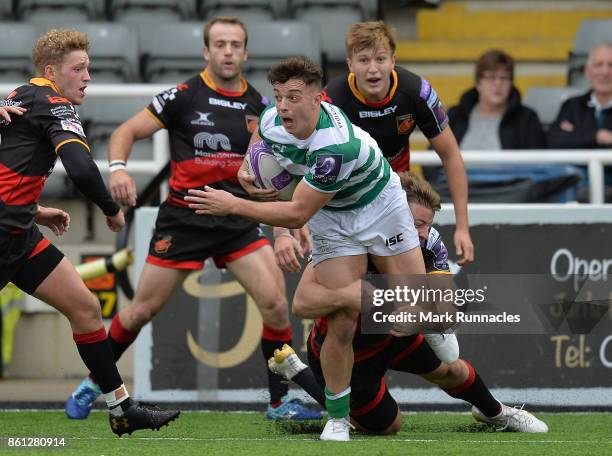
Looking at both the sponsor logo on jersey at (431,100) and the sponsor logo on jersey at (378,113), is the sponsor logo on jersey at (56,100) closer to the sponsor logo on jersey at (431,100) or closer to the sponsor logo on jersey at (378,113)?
the sponsor logo on jersey at (378,113)

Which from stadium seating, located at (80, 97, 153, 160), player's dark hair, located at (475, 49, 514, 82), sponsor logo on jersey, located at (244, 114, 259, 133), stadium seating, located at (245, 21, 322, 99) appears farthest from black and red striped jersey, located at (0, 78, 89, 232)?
stadium seating, located at (245, 21, 322, 99)

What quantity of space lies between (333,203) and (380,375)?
930 mm

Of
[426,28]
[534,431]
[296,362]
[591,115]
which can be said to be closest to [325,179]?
[296,362]

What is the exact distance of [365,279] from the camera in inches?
237

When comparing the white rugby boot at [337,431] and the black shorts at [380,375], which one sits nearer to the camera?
the white rugby boot at [337,431]

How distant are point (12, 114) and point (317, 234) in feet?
4.80

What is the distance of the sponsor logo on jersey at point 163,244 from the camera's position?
289 inches

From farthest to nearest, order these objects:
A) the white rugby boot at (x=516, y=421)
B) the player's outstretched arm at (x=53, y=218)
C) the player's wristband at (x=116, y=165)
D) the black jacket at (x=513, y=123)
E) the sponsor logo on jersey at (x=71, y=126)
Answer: the black jacket at (x=513, y=123) < the player's wristband at (x=116, y=165) < the white rugby boot at (x=516, y=421) < the player's outstretched arm at (x=53, y=218) < the sponsor logo on jersey at (x=71, y=126)

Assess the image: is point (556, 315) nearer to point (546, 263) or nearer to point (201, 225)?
point (546, 263)

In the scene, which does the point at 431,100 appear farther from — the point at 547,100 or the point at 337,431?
the point at 547,100

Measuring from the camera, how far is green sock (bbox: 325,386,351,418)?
232 inches

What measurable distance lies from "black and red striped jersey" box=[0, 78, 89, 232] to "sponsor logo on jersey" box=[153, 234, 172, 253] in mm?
1512

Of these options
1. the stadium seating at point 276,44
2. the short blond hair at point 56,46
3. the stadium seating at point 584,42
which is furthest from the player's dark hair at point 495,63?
the short blond hair at point 56,46

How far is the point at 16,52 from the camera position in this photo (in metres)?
10.8
